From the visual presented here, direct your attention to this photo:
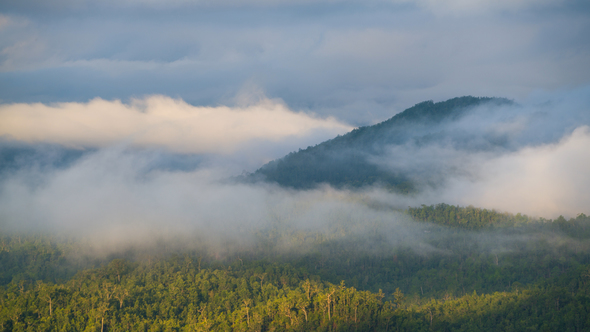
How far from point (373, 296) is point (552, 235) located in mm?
105657

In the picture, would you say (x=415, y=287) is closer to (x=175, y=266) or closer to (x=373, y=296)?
(x=373, y=296)

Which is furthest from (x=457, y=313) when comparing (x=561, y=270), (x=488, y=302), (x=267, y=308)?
(x=561, y=270)

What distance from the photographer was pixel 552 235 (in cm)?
19350

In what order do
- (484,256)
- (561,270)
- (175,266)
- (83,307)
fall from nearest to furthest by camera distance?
1. (83,307)
2. (175,266)
3. (561,270)
4. (484,256)

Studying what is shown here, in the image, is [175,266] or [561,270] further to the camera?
[561,270]

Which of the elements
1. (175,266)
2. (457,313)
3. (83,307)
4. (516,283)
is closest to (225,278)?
(175,266)

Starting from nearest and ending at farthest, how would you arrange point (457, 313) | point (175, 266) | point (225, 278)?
1. point (457, 313)
2. point (225, 278)
3. point (175, 266)

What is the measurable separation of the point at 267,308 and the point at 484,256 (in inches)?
4179

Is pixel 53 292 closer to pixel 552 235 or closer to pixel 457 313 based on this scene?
pixel 457 313

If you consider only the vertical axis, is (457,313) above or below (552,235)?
below

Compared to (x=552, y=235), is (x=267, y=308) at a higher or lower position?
lower

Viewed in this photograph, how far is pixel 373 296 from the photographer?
122250 millimetres

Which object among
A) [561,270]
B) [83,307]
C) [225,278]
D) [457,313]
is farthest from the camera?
[561,270]

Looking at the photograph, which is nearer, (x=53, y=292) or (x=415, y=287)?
(x=53, y=292)
